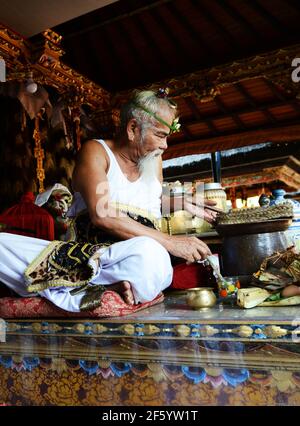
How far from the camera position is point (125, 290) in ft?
5.08

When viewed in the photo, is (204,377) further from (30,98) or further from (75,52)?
(75,52)

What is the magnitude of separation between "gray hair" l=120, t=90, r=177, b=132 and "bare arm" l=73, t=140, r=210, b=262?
27 centimetres

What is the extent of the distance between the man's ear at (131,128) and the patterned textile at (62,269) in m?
0.55

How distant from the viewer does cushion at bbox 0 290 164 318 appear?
1.47 meters

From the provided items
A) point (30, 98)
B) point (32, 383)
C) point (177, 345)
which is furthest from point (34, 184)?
point (177, 345)

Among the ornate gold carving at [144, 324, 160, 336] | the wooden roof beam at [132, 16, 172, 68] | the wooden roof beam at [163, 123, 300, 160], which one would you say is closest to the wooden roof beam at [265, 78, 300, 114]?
the wooden roof beam at [163, 123, 300, 160]

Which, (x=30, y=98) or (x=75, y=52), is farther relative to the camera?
(x=75, y=52)

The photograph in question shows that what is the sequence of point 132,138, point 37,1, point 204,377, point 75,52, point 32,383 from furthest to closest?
point 75,52, point 37,1, point 132,138, point 32,383, point 204,377

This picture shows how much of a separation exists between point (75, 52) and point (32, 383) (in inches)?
147

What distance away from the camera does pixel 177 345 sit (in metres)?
1.29

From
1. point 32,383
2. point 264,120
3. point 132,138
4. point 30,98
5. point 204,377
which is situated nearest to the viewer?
point 204,377

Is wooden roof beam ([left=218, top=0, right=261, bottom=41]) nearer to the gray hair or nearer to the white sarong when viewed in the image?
the gray hair

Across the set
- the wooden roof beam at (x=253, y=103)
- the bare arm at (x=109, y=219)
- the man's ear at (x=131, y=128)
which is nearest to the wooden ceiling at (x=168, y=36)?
the wooden roof beam at (x=253, y=103)

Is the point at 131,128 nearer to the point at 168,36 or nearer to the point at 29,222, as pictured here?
the point at 29,222
